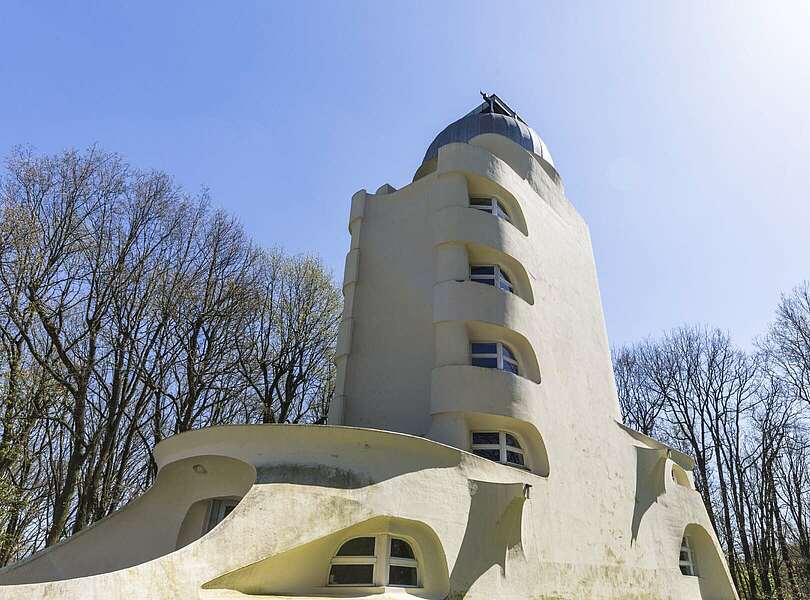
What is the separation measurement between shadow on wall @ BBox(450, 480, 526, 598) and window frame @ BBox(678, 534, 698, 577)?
28.5ft

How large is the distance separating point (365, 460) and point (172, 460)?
12.9ft

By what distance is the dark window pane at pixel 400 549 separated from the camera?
32.0ft

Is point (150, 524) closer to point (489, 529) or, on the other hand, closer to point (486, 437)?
point (489, 529)

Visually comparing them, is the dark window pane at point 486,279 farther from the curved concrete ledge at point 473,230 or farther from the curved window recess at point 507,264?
the curved concrete ledge at point 473,230

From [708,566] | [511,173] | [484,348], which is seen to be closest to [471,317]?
[484,348]

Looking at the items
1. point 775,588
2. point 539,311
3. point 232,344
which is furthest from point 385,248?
point 775,588

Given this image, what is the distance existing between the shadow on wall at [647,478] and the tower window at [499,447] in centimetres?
511

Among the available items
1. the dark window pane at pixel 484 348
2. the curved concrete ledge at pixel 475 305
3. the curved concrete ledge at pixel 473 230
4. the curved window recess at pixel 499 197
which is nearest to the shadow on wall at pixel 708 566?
the dark window pane at pixel 484 348

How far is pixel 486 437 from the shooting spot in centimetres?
1269

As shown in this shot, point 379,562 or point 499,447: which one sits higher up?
point 499,447

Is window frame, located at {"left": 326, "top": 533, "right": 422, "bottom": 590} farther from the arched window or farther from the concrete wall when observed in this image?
the concrete wall

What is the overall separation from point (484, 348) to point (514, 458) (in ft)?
9.07

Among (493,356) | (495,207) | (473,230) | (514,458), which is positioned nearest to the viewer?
(514,458)

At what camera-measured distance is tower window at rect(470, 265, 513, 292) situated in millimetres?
14961
